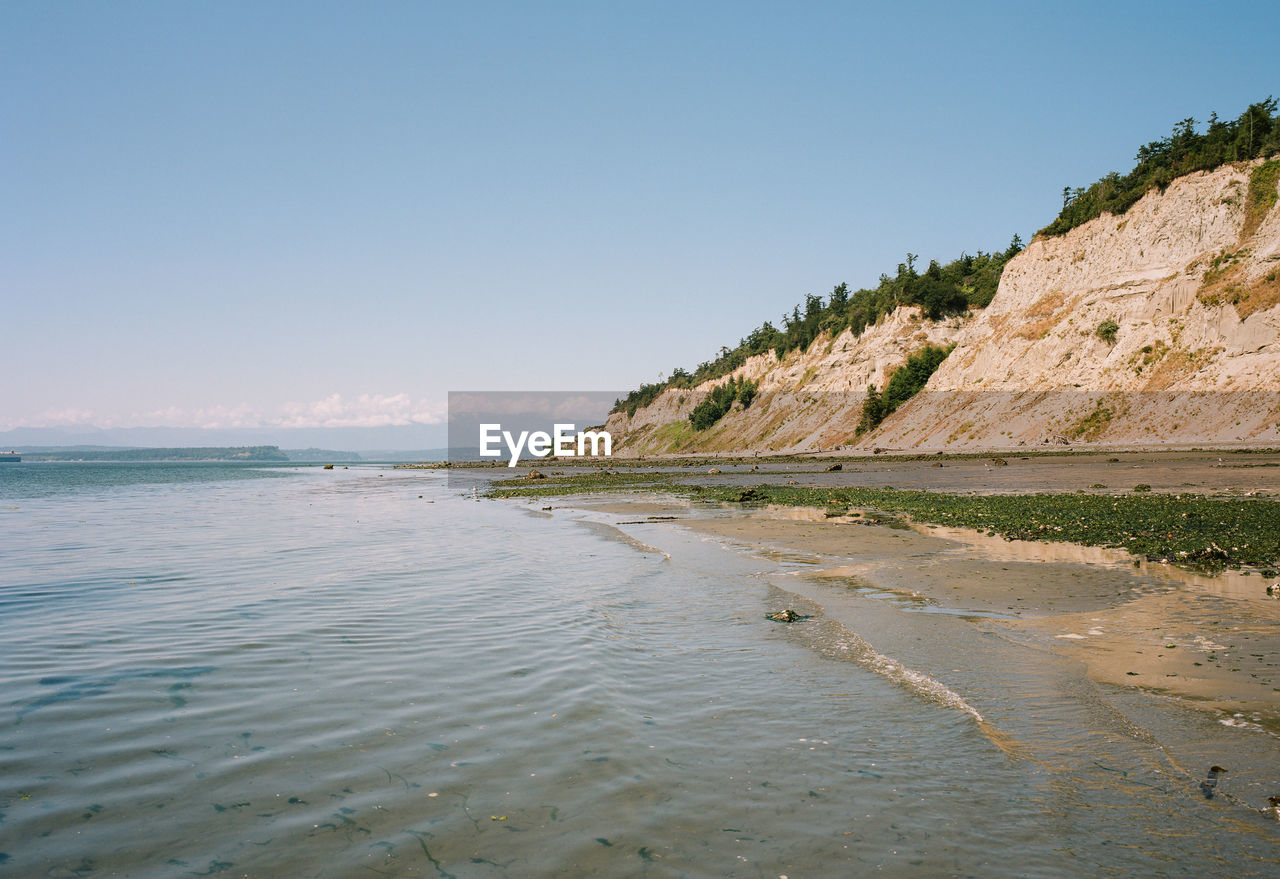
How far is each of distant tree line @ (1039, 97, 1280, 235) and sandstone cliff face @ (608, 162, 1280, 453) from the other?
1.65m

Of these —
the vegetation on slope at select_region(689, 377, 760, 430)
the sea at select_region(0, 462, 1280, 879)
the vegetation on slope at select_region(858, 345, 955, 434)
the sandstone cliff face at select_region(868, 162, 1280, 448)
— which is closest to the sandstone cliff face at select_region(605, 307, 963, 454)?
the vegetation on slope at select_region(689, 377, 760, 430)

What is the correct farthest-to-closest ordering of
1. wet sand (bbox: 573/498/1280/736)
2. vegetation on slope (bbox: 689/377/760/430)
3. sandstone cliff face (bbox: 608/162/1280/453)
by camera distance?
vegetation on slope (bbox: 689/377/760/430)
sandstone cliff face (bbox: 608/162/1280/453)
wet sand (bbox: 573/498/1280/736)

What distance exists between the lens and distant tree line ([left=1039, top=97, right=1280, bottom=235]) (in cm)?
6556

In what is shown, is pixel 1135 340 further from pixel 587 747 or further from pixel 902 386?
pixel 587 747

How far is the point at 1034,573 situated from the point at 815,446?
92.9 metres

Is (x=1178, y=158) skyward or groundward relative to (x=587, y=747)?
skyward

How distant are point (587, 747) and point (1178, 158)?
91.4m

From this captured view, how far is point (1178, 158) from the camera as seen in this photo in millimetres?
72000

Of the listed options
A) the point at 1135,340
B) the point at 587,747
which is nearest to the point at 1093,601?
the point at 587,747

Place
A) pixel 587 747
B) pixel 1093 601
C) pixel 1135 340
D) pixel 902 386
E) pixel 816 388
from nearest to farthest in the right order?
pixel 587 747, pixel 1093 601, pixel 1135 340, pixel 902 386, pixel 816 388

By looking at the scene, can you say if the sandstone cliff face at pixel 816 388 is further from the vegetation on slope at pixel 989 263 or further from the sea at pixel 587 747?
the sea at pixel 587 747

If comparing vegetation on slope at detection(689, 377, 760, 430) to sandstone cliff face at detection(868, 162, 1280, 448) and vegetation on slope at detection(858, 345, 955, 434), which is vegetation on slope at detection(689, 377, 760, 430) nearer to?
vegetation on slope at detection(858, 345, 955, 434)

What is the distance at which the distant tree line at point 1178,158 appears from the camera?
215ft

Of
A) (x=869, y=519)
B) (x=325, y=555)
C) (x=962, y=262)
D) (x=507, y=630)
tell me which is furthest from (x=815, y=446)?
(x=507, y=630)
